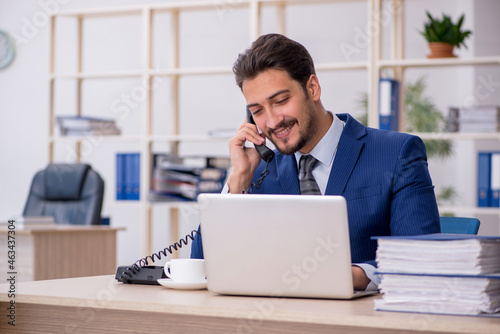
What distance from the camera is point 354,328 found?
118 centimetres

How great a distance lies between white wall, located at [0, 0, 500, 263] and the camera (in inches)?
230

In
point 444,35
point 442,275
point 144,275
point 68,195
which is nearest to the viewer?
point 442,275

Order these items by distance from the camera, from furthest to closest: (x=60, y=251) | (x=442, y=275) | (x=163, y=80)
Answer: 1. (x=163, y=80)
2. (x=60, y=251)
3. (x=442, y=275)

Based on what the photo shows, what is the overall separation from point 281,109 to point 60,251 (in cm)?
216

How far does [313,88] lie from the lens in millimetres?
2025

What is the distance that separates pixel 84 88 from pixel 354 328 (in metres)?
5.17

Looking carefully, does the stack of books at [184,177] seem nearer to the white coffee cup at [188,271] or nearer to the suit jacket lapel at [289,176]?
the suit jacket lapel at [289,176]

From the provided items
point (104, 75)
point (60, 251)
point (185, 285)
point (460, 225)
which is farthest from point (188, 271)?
point (104, 75)

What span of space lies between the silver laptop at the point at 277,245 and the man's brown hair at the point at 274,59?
26.3 inches

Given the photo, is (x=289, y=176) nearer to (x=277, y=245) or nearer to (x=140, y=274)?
(x=140, y=274)

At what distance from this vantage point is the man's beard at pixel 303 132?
1940 millimetres

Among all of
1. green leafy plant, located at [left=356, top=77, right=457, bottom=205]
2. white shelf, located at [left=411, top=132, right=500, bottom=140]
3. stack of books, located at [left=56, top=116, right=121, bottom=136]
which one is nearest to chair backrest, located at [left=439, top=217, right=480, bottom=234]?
white shelf, located at [left=411, top=132, right=500, bottom=140]

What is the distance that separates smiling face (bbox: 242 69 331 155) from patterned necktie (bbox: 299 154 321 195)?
4 cm

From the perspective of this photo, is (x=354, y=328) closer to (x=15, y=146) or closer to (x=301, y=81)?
(x=301, y=81)
